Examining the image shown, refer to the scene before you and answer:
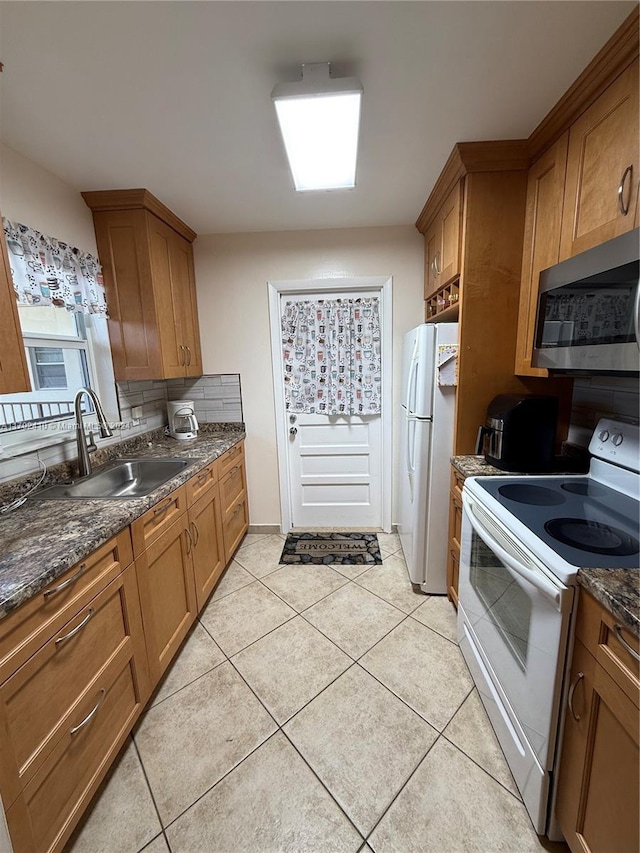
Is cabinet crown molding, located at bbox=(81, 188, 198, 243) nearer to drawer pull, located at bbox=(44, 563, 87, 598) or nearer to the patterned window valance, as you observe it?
the patterned window valance

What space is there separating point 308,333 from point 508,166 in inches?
59.2

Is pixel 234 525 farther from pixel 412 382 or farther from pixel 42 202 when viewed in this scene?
pixel 42 202

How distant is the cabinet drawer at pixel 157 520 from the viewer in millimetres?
1312

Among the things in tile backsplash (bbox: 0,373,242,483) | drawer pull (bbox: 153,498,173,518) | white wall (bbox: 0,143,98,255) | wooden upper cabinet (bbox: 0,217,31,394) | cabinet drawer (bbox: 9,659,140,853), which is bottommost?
cabinet drawer (bbox: 9,659,140,853)

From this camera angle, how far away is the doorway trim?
2.51 meters

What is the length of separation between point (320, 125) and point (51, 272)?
1393 mm

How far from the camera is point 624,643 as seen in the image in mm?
745

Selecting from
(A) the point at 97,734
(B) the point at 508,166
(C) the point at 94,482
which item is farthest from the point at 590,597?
(C) the point at 94,482

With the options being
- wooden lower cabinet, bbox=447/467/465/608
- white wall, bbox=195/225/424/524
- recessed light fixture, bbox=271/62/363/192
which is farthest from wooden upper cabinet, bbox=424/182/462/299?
wooden lower cabinet, bbox=447/467/465/608

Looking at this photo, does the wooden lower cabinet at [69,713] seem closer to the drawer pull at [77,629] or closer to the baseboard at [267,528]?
the drawer pull at [77,629]

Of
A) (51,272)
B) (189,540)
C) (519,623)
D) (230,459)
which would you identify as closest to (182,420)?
(230,459)

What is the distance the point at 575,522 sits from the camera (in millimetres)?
1134

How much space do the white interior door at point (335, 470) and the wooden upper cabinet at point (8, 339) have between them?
178 centimetres

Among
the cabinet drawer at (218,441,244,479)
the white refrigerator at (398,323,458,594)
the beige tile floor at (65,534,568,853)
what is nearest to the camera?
the beige tile floor at (65,534,568,853)
